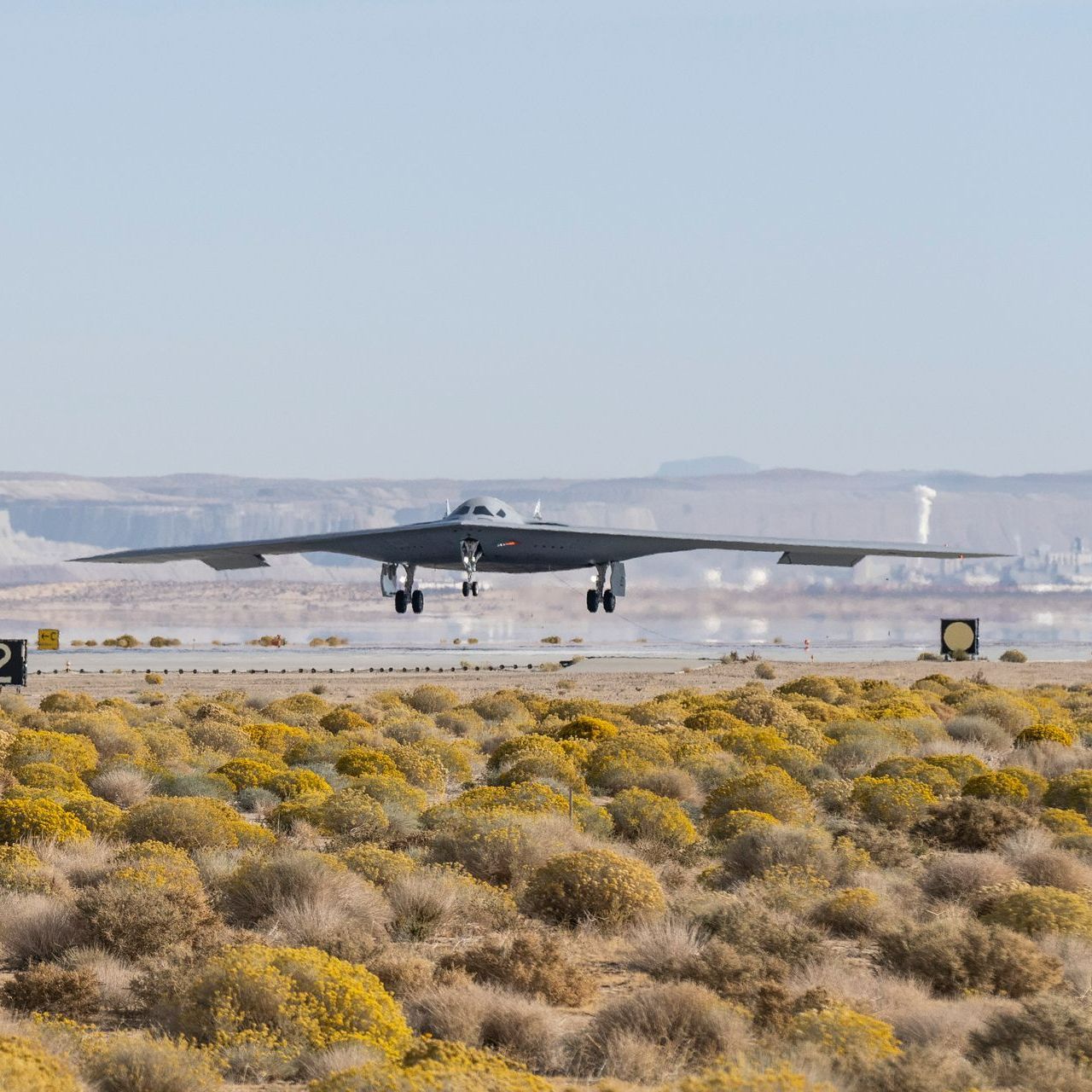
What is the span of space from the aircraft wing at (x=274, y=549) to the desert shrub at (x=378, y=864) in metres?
46.3

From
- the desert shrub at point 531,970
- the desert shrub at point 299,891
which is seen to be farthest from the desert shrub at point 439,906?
the desert shrub at point 531,970

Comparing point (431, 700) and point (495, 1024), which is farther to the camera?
point (431, 700)

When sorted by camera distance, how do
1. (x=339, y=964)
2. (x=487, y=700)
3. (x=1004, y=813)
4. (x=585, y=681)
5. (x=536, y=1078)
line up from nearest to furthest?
(x=536, y=1078) < (x=339, y=964) < (x=1004, y=813) < (x=487, y=700) < (x=585, y=681)

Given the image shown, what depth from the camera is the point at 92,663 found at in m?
72.6

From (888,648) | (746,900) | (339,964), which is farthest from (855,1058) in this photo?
(888,648)

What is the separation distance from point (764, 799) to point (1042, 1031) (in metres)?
11.8

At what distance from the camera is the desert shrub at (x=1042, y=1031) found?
1028 cm

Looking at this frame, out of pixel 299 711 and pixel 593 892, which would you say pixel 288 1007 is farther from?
pixel 299 711

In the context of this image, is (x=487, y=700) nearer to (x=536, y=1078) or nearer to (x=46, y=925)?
(x=46, y=925)

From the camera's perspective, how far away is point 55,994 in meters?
12.3

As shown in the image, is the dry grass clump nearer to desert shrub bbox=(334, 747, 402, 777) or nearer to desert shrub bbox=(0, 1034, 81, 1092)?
desert shrub bbox=(0, 1034, 81, 1092)

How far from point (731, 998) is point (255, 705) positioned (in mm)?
36530

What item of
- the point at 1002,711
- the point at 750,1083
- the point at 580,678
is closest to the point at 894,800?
the point at 750,1083

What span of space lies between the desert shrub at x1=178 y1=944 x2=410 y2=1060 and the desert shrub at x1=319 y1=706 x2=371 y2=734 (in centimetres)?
2593
